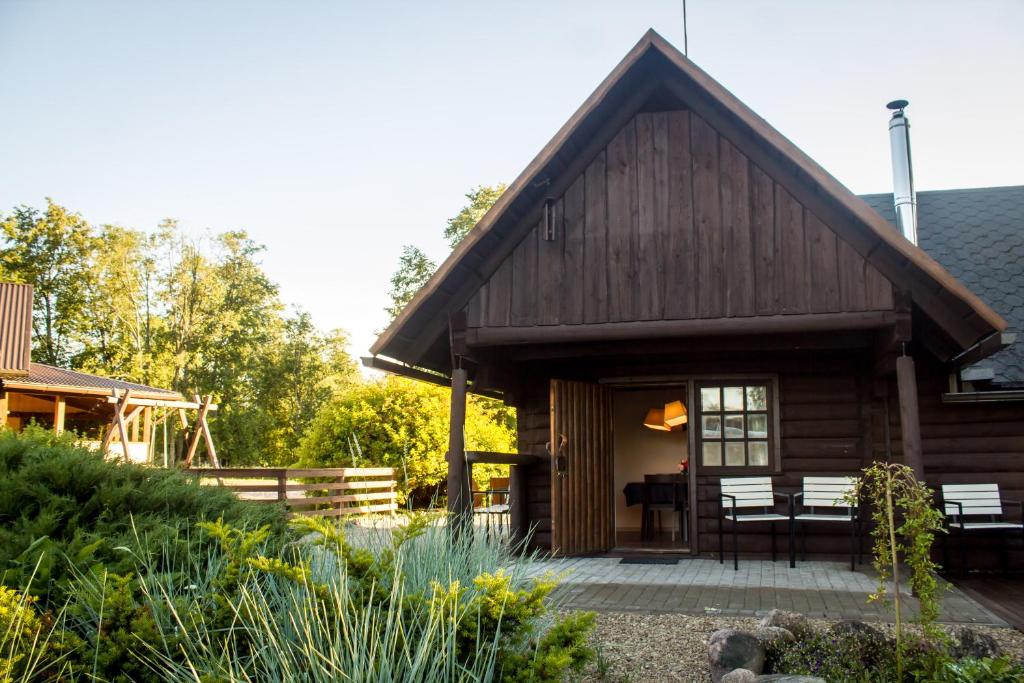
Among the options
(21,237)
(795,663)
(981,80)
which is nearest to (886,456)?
(795,663)

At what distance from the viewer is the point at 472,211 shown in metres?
→ 21.7

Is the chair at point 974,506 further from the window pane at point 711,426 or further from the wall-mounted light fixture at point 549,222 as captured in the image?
the wall-mounted light fixture at point 549,222

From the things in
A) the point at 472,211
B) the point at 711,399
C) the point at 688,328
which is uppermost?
the point at 472,211

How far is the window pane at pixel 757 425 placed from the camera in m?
9.50

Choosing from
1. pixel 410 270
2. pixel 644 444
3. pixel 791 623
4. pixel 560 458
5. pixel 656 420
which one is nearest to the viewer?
pixel 791 623

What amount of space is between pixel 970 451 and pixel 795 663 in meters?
5.54

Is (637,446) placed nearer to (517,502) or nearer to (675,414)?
(675,414)

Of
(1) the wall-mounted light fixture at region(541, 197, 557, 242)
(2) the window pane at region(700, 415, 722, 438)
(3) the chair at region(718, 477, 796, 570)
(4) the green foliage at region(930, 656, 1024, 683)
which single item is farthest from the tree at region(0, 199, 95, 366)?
(4) the green foliage at region(930, 656, 1024, 683)

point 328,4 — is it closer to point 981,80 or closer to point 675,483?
point 675,483

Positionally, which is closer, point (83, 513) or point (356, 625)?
point (356, 625)

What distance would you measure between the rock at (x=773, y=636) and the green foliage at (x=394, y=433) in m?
11.3

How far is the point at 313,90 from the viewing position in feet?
48.4

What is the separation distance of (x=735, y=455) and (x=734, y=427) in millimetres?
306

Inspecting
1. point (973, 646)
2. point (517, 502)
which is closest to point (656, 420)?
point (517, 502)
